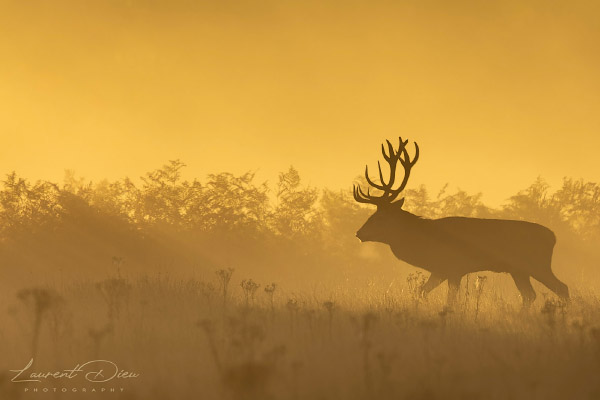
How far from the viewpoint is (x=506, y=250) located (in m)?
15.0

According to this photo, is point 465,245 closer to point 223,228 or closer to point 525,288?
point 525,288

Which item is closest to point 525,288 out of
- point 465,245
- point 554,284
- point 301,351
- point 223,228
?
point 554,284

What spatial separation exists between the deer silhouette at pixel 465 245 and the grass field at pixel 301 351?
2.67 m

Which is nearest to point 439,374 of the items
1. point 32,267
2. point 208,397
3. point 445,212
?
point 208,397

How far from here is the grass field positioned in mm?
6957

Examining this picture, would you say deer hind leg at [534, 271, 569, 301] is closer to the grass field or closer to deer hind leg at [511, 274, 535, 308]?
deer hind leg at [511, 274, 535, 308]

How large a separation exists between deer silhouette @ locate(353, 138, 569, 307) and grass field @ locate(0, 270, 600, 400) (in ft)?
8.75

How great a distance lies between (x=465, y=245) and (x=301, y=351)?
7.42 meters

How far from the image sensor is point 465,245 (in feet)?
49.6

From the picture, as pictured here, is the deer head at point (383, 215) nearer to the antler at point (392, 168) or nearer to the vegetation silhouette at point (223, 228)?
the antler at point (392, 168)

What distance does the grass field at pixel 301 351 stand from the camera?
22.8 ft

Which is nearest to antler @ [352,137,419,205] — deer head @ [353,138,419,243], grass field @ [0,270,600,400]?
deer head @ [353,138,419,243]

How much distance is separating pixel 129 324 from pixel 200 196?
17.1 metres

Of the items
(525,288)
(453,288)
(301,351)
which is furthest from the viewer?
(525,288)
